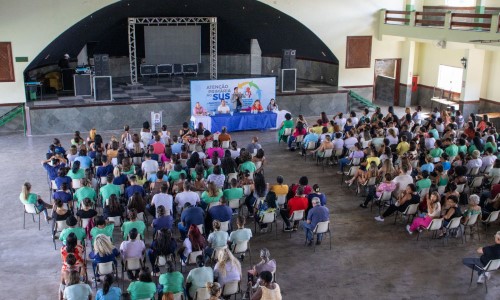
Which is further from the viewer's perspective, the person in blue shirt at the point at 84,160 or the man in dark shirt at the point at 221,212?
the person in blue shirt at the point at 84,160

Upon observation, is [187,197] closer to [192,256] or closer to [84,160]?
[192,256]

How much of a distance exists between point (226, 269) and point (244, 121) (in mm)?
10622

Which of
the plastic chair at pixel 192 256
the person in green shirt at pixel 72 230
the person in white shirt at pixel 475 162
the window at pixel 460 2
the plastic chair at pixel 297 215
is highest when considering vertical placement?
the window at pixel 460 2

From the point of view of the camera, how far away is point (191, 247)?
27.6ft

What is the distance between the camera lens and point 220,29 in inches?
1004

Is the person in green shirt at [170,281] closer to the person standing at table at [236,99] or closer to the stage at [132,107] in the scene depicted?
the person standing at table at [236,99]

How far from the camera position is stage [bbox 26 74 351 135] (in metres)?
17.7

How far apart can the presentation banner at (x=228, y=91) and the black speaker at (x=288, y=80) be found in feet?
5.48

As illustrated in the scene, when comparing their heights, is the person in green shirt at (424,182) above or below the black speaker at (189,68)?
below

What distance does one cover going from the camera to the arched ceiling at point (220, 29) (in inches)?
868

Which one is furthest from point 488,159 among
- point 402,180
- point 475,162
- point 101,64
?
point 101,64

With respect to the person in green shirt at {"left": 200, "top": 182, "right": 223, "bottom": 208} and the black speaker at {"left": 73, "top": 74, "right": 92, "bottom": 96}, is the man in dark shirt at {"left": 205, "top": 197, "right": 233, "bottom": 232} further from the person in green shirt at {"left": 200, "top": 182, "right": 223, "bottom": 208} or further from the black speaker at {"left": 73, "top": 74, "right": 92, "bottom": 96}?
the black speaker at {"left": 73, "top": 74, "right": 92, "bottom": 96}

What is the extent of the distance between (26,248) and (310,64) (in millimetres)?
17478

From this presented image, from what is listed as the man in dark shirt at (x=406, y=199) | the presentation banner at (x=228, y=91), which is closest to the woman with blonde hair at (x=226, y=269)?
the man in dark shirt at (x=406, y=199)
